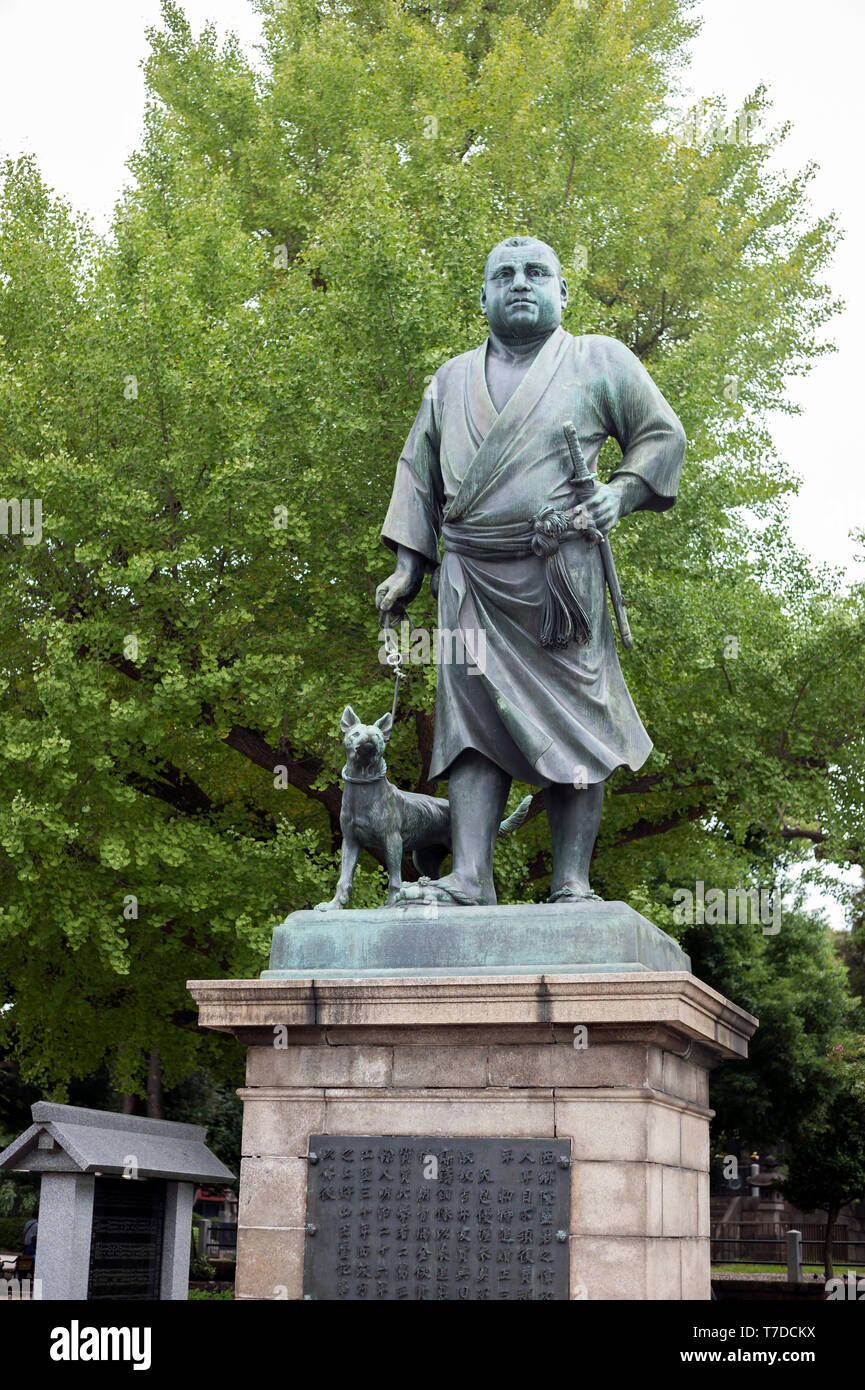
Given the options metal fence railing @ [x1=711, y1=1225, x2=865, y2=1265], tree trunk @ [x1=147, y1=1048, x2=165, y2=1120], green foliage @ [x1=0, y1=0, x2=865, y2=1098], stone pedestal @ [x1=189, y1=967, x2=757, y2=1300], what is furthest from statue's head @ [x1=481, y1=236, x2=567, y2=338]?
metal fence railing @ [x1=711, y1=1225, x2=865, y2=1265]

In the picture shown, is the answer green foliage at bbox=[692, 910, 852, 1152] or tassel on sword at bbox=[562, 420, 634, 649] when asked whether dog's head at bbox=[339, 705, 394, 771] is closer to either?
tassel on sword at bbox=[562, 420, 634, 649]

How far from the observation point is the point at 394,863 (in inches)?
247

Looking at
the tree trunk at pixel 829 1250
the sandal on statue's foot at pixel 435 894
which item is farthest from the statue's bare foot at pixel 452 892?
the tree trunk at pixel 829 1250

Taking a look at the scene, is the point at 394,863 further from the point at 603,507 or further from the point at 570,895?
the point at 603,507

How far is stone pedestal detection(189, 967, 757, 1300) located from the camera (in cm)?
527

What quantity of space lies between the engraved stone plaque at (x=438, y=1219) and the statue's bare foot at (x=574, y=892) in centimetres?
106

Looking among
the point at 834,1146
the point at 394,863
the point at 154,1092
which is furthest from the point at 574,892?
the point at 834,1146

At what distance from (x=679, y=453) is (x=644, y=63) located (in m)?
14.8

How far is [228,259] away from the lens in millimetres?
15320

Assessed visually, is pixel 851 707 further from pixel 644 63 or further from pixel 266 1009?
pixel 266 1009

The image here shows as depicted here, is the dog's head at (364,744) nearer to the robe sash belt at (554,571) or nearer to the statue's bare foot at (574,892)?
the robe sash belt at (554,571)

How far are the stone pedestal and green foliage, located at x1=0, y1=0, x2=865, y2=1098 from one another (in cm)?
705

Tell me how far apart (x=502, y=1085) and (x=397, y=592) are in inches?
90.7

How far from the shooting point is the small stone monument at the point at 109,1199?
1170cm
